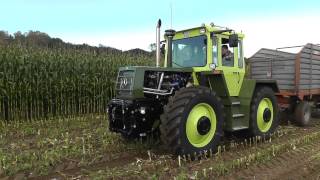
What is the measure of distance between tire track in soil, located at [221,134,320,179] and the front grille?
2440mm

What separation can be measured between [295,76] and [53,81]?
24.7 feet

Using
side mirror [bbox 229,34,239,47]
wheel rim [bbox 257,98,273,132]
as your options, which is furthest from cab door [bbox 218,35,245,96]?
wheel rim [bbox 257,98,273,132]

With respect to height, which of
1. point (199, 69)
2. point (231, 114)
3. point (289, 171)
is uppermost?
point (199, 69)

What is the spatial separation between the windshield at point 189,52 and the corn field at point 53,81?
20.1ft

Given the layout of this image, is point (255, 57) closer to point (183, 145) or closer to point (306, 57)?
point (306, 57)

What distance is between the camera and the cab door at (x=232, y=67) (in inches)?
323

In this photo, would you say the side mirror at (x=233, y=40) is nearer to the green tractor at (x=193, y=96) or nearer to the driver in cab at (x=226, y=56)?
the green tractor at (x=193, y=96)

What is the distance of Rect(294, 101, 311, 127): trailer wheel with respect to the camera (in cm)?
1129

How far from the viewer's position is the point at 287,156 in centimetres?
742

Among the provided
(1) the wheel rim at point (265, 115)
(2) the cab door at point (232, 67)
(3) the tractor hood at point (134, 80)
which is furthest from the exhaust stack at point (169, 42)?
(1) the wheel rim at point (265, 115)

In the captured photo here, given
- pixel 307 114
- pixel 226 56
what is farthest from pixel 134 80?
pixel 307 114

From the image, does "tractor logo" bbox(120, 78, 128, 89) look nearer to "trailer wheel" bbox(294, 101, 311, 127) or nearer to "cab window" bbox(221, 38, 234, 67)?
"cab window" bbox(221, 38, 234, 67)

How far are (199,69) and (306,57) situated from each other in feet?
17.0

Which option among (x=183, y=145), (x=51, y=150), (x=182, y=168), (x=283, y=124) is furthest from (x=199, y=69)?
(x=283, y=124)
